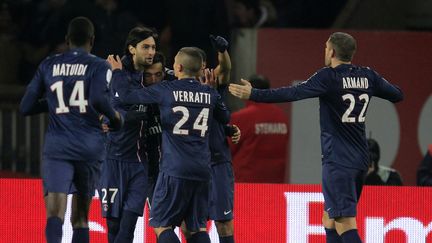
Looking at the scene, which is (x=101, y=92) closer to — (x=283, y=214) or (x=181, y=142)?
(x=181, y=142)

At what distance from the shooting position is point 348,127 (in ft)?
36.9

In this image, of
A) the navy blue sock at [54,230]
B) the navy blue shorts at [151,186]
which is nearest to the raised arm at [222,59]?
the navy blue shorts at [151,186]

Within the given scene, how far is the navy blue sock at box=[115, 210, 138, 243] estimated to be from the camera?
11.6 meters

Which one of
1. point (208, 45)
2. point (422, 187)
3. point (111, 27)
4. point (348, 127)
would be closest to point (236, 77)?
point (208, 45)

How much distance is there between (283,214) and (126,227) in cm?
186

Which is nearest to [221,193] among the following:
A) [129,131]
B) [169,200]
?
[129,131]

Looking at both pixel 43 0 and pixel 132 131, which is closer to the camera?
pixel 132 131

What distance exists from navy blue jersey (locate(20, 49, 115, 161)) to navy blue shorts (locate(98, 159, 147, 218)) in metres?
0.83

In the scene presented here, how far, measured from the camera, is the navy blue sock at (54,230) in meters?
10.7

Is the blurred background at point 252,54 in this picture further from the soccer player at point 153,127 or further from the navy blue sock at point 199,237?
the navy blue sock at point 199,237

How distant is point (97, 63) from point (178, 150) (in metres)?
0.86

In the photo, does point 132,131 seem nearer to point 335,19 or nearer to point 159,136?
point 159,136

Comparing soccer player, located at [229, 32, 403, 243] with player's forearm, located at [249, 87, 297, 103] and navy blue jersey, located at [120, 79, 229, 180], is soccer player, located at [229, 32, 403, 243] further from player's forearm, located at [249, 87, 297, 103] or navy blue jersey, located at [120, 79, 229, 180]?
navy blue jersey, located at [120, 79, 229, 180]

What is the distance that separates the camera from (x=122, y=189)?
11672 mm
